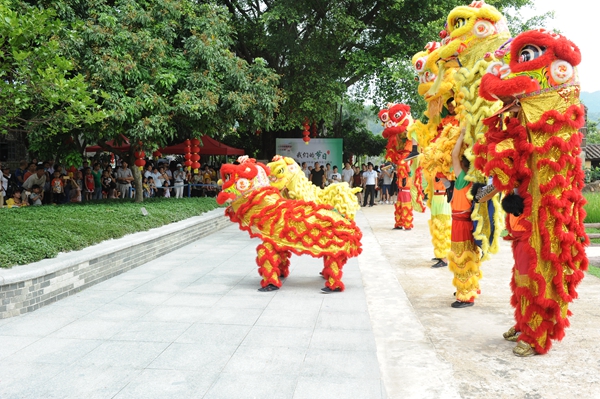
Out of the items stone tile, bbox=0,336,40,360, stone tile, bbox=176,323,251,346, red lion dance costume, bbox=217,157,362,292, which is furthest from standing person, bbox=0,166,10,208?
stone tile, bbox=176,323,251,346

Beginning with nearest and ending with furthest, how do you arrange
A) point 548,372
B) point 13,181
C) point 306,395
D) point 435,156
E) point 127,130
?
point 306,395
point 548,372
point 435,156
point 127,130
point 13,181

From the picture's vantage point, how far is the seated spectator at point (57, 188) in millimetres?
12102

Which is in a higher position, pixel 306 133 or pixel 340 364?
pixel 306 133

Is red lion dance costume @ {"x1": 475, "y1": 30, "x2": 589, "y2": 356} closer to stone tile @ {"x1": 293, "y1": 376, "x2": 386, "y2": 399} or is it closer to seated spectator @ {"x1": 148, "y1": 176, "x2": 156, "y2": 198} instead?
stone tile @ {"x1": 293, "y1": 376, "x2": 386, "y2": 399}

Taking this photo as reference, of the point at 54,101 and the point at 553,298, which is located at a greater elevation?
the point at 54,101

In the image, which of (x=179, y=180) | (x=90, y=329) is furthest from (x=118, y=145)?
(x=90, y=329)

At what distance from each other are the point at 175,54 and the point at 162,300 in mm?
7133

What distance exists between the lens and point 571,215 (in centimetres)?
354

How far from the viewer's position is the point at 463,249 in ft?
16.1

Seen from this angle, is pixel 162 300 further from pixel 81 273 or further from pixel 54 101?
pixel 54 101

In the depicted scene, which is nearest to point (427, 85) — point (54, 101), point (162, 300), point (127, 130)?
point (162, 300)

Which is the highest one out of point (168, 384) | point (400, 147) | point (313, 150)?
point (313, 150)

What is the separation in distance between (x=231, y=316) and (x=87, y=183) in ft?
32.9

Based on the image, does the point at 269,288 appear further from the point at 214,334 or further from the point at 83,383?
the point at 83,383
